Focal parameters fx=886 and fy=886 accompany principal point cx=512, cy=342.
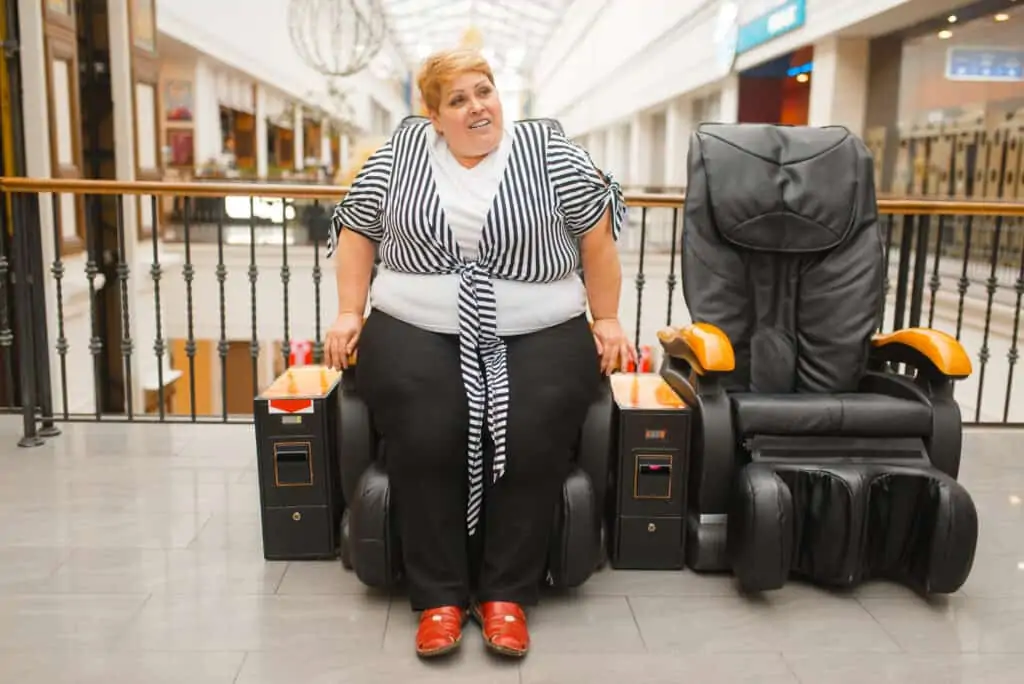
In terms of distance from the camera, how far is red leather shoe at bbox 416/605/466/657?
1.84 metres

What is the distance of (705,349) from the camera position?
222cm

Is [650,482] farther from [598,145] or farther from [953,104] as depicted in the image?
[598,145]

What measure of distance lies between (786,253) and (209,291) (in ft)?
25.9

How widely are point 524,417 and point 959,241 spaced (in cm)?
770

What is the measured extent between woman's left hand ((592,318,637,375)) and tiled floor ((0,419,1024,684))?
565 mm

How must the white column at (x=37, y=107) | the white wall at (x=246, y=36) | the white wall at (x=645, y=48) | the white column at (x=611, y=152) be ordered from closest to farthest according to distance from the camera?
the white column at (x=37, y=107) → the white wall at (x=645, y=48) → the white wall at (x=246, y=36) → the white column at (x=611, y=152)

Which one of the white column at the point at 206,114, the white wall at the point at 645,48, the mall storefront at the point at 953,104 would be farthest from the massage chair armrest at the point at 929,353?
the white column at the point at 206,114

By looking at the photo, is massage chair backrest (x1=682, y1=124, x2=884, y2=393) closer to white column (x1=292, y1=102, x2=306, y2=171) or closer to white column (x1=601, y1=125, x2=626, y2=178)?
white column (x1=292, y1=102, x2=306, y2=171)

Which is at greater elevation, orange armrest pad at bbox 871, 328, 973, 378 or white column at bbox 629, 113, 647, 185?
white column at bbox 629, 113, 647, 185

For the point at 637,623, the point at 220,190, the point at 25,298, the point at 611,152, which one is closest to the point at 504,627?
the point at 637,623

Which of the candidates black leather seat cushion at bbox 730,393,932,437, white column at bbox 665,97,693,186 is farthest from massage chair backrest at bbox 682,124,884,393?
white column at bbox 665,97,693,186

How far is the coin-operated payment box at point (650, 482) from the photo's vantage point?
7.44 feet

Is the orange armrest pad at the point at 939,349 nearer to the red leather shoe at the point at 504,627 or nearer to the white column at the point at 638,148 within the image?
the red leather shoe at the point at 504,627

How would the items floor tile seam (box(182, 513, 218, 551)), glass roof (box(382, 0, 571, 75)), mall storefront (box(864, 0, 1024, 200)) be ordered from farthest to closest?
1. glass roof (box(382, 0, 571, 75))
2. mall storefront (box(864, 0, 1024, 200))
3. floor tile seam (box(182, 513, 218, 551))
